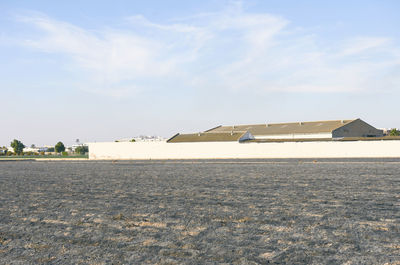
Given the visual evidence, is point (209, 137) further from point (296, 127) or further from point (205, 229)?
point (205, 229)

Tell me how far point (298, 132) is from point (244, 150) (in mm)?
14298

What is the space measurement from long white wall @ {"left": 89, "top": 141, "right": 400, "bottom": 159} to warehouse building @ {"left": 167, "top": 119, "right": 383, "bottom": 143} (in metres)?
2.75

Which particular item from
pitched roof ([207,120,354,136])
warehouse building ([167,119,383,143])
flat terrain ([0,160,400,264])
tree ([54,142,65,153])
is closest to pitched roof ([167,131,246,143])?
warehouse building ([167,119,383,143])

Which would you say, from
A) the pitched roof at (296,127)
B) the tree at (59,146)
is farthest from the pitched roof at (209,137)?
the tree at (59,146)

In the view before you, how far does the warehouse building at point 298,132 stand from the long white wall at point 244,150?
9.01 ft

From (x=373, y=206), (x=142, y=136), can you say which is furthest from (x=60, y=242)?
(x=142, y=136)

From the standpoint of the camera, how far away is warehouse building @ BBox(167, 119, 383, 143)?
58.5m

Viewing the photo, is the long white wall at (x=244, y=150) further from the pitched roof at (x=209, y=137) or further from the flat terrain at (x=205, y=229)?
the flat terrain at (x=205, y=229)

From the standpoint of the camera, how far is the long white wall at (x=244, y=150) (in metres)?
44.2

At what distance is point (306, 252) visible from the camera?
17.0 ft

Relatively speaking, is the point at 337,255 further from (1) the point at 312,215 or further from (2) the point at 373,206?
(2) the point at 373,206

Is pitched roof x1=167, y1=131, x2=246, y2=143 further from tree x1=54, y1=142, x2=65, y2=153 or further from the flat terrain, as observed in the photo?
tree x1=54, y1=142, x2=65, y2=153

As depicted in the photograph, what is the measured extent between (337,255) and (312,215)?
9.02 feet

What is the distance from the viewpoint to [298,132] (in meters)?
62.4
